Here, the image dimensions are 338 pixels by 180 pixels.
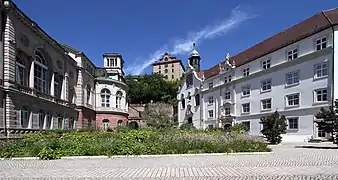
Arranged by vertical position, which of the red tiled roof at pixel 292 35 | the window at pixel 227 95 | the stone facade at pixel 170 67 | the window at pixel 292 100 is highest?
the stone facade at pixel 170 67

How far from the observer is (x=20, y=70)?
26.5m

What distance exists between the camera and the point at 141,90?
8306cm

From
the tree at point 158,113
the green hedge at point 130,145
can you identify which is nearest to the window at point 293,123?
the green hedge at point 130,145

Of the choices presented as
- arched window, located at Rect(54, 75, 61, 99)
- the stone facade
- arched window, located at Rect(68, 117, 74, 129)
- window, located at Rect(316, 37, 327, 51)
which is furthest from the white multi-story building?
the stone facade

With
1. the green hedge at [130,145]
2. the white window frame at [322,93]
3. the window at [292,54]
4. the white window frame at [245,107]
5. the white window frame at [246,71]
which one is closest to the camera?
the green hedge at [130,145]

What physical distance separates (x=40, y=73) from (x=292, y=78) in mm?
27521

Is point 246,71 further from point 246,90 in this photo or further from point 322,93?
point 322,93

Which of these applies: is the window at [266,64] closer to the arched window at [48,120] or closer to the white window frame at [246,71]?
the white window frame at [246,71]

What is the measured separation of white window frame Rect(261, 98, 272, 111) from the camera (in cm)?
3862

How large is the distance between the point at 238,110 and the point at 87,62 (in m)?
25.5

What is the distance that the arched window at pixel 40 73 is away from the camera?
1181 inches

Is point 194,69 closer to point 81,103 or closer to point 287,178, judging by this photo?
point 81,103

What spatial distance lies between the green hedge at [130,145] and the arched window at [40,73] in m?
13.7

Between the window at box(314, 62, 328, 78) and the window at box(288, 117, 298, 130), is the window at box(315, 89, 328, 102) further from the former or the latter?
the window at box(288, 117, 298, 130)
